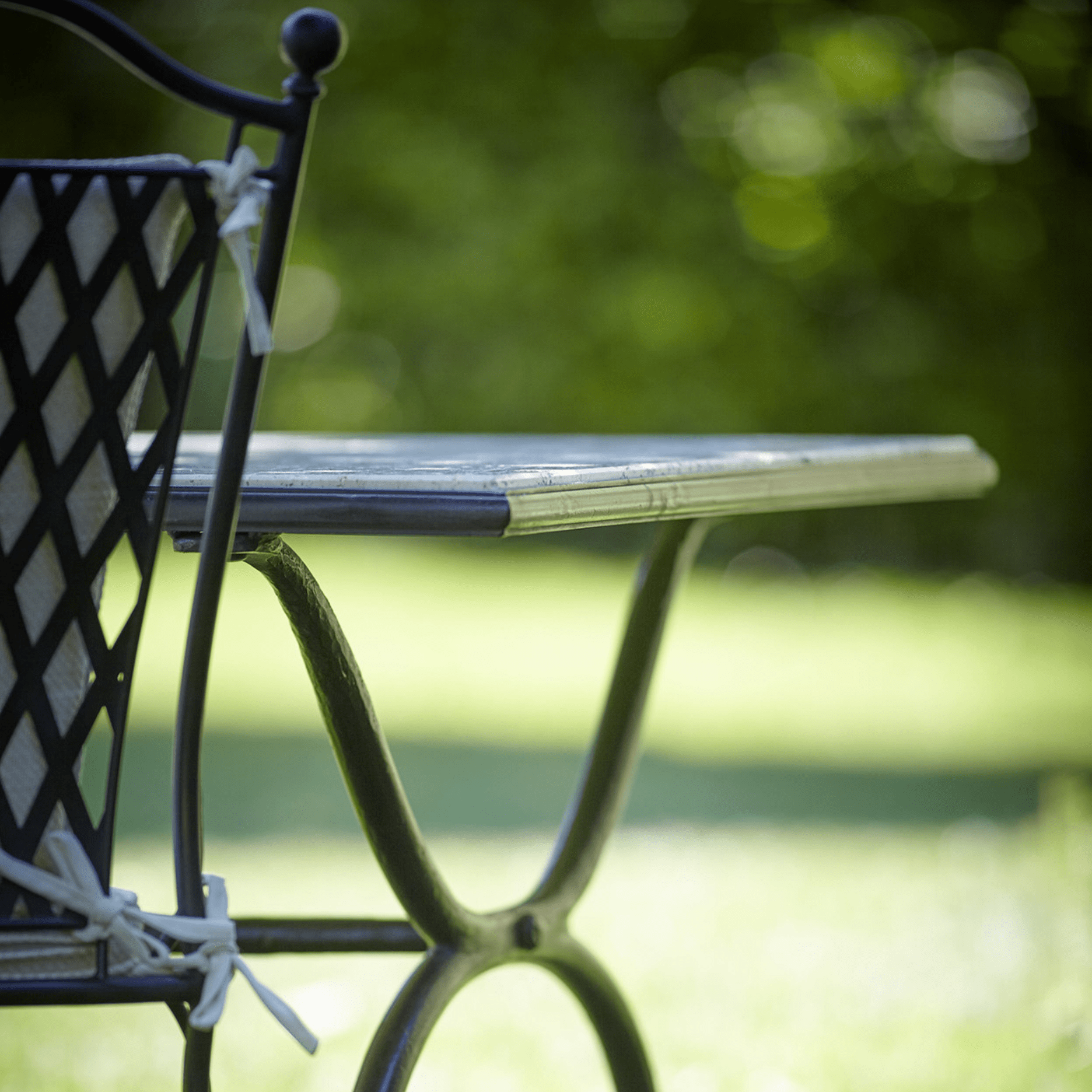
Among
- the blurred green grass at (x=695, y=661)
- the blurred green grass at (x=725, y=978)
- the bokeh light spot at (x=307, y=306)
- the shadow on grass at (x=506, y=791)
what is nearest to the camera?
the blurred green grass at (x=725, y=978)

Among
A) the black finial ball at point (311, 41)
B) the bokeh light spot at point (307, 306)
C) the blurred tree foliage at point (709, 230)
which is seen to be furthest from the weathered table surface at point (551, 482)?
the bokeh light spot at point (307, 306)

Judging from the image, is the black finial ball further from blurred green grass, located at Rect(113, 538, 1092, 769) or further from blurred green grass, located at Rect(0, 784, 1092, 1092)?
blurred green grass, located at Rect(113, 538, 1092, 769)

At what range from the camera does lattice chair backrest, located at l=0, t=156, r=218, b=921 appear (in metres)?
0.74

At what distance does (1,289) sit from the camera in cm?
74

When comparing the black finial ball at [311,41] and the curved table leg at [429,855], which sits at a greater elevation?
the black finial ball at [311,41]

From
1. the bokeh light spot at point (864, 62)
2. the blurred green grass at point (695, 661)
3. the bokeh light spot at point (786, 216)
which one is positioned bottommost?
the blurred green grass at point (695, 661)

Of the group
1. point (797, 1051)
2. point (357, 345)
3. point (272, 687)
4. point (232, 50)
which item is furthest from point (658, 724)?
point (232, 50)

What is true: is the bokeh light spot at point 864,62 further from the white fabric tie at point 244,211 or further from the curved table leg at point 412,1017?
the white fabric tie at point 244,211

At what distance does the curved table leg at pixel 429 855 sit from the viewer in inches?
38.0

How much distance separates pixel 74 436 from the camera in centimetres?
75

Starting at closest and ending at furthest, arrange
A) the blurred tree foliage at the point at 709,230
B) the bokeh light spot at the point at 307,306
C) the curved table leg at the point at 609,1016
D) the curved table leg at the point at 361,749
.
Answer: the curved table leg at the point at 361,749 → the curved table leg at the point at 609,1016 → the blurred tree foliage at the point at 709,230 → the bokeh light spot at the point at 307,306

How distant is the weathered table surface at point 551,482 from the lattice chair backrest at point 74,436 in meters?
0.07

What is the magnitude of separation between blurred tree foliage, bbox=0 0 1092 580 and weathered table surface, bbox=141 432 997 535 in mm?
7332

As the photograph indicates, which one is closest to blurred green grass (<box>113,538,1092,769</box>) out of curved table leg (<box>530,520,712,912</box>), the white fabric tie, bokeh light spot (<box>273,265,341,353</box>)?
bokeh light spot (<box>273,265,341,353</box>)
